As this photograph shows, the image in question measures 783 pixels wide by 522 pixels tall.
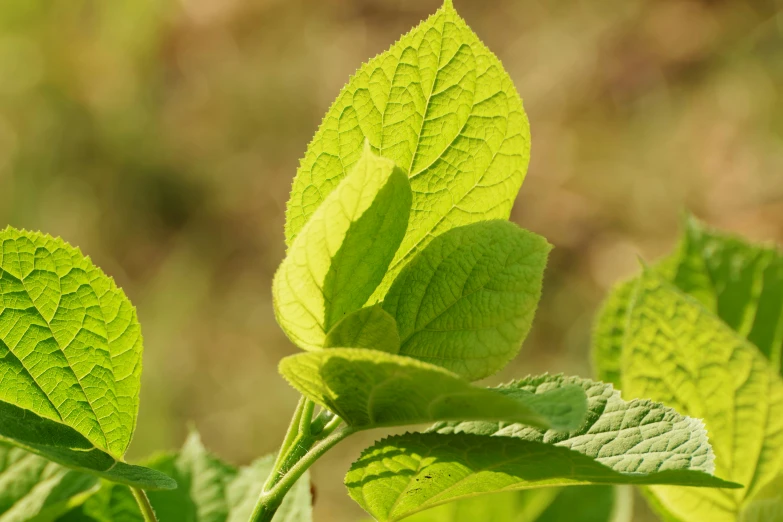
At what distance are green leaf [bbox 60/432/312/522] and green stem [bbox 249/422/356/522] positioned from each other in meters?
0.25

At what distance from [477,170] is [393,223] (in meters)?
0.12

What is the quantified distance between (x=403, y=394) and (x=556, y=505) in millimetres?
663

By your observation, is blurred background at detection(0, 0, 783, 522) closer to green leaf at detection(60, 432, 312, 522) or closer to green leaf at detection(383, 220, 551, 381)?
green leaf at detection(60, 432, 312, 522)

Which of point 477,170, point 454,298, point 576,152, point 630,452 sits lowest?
point 630,452

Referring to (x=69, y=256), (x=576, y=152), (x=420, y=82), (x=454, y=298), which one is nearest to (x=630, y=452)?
(x=454, y=298)

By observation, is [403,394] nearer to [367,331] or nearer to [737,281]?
[367,331]

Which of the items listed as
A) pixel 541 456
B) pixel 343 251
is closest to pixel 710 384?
pixel 541 456

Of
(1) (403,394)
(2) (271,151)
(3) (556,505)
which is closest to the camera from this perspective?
(1) (403,394)

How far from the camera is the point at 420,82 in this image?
2.26 feet

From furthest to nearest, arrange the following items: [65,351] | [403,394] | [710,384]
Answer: [710,384]
[65,351]
[403,394]

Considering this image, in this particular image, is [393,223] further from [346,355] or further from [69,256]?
[69,256]

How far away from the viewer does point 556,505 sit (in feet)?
3.66

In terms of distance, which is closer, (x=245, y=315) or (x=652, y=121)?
(x=245, y=315)

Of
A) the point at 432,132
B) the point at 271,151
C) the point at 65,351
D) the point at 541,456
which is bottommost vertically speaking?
the point at 541,456
